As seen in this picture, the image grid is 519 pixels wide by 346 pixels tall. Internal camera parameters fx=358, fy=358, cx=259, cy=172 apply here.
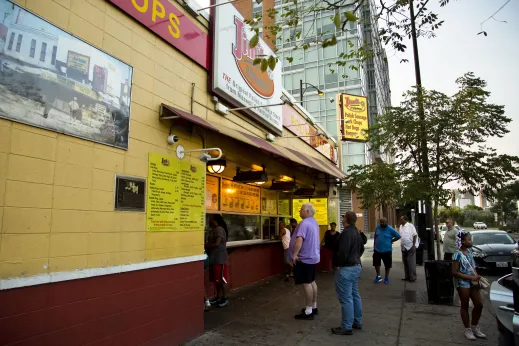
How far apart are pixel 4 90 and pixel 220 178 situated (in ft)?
19.2

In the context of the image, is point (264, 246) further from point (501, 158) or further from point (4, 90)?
point (4, 90)

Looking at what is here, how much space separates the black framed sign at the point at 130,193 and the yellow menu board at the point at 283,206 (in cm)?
776

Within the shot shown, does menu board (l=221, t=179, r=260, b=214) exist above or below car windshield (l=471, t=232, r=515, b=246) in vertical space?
above

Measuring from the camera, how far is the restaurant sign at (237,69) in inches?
247

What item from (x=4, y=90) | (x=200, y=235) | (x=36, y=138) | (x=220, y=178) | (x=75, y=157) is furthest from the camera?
(x=220, y=178)

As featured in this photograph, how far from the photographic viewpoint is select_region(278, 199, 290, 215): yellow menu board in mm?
12030

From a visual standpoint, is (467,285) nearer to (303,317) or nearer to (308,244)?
(308,244)

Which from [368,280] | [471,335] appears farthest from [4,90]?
[368,280]

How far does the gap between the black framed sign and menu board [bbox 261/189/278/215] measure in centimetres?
648

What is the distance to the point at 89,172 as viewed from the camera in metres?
3.86

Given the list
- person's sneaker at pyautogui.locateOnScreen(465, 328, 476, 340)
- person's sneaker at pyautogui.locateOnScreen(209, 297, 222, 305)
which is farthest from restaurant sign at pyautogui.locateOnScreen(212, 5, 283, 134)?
person's sneaker at pyautogui.locateOnScreen(465, 328, 476, 340)

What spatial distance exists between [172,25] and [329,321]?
546 cm

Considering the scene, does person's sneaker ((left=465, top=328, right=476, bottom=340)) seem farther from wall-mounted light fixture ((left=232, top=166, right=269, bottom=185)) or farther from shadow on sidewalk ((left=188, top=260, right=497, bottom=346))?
wall-mounted light fixture ((left=232, top=166, right=269, bottom=185))

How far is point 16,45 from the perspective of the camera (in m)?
3.21
